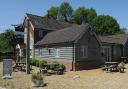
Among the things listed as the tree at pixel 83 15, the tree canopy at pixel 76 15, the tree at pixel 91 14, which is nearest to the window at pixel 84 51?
the tree canopy at pixel 76 15

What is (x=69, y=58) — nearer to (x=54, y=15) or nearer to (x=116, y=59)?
(x=116, y=59)

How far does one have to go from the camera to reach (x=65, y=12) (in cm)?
9681

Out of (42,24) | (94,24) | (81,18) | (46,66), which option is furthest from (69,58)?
(81,18)

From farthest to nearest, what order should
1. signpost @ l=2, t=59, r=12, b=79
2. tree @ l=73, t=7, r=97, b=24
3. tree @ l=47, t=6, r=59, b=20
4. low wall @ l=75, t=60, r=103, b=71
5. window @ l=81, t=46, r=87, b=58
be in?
tree @ l=47, t=6, r=59, b=20 → tree @ l=73, t=7, r=97, b=24 → window @ l=81, t=46, r=87, b=58 → low wall @ l=75, t=60, r=103, b=71 → signpost @ l=2, t=59, r=12, b=79

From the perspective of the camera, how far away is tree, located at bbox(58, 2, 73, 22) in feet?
318

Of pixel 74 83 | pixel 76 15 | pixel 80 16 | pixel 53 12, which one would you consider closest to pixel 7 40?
pixel 80 16

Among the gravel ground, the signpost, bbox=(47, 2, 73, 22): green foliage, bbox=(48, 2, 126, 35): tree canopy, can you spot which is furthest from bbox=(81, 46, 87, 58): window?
bbox=(47, 2, 73, 22): green foliage

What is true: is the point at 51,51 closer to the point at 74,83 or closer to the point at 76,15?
the point at 74,83

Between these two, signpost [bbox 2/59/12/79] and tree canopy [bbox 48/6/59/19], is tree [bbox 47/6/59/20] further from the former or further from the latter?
signpost [bbox 2/59/12/79]

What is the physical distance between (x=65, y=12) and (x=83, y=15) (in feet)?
21.9

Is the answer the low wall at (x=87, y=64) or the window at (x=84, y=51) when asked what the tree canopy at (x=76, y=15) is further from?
the window at (x=84, y=51)

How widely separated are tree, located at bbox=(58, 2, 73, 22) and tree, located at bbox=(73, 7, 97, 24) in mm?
3034

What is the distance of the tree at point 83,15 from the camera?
92850mm

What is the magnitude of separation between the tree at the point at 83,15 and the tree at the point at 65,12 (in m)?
3.03
